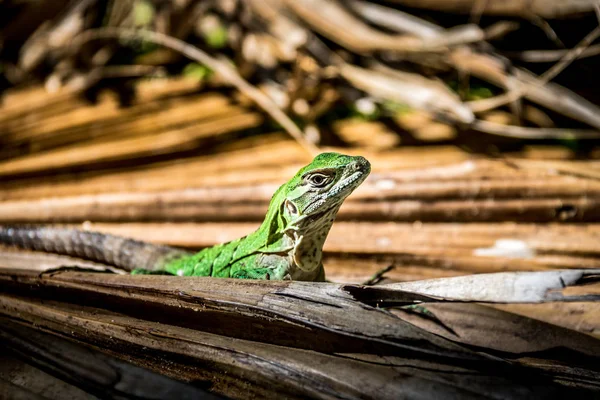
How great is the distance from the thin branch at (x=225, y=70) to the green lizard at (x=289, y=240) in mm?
1682

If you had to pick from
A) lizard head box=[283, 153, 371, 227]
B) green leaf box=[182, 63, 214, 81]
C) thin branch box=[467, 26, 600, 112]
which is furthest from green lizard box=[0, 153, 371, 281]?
green leaf box=[182, 63, 214, 81]

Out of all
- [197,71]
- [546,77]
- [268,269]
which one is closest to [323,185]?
[268,269]

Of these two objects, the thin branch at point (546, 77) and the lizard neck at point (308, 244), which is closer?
the lizard neck at point (308, 244)

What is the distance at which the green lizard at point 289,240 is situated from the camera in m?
2.44

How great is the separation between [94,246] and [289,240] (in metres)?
1.24

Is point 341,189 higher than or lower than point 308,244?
higher

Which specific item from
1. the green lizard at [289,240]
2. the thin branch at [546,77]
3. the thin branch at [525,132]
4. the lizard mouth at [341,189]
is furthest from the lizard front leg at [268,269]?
the thin branch at [546,77]

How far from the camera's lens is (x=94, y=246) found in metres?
2.96

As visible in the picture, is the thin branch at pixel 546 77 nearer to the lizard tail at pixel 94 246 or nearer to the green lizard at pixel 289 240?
the green lizard at pixel 289 240

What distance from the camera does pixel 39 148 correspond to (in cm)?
436

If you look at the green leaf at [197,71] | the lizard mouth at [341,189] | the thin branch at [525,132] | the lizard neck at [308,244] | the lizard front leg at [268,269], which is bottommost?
the lizard front leg at [268,269]

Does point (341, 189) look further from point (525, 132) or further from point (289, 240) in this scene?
point (525, 132)

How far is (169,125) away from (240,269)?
253 cm

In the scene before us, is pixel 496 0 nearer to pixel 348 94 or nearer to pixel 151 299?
pixel 348 94
